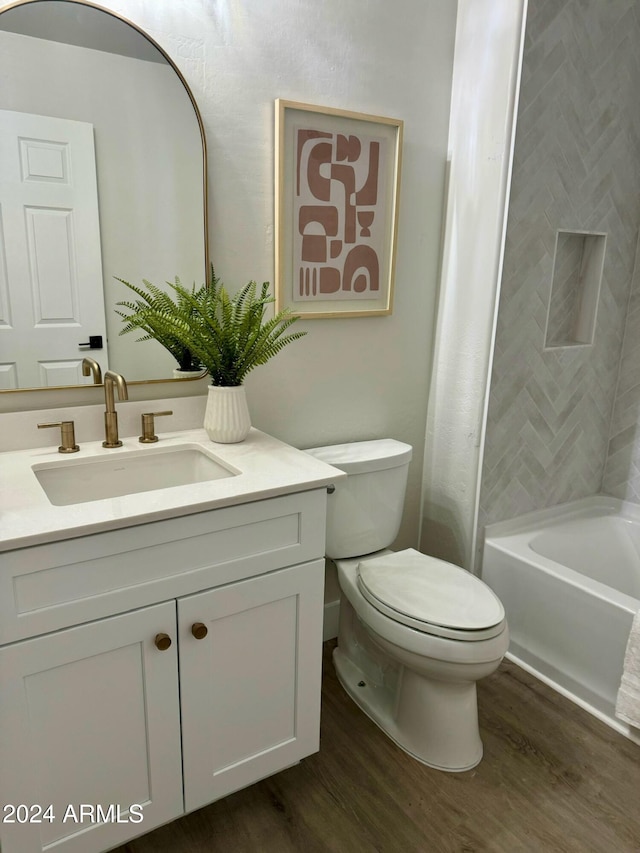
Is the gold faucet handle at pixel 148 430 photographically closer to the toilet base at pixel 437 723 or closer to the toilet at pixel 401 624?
the toilet at pixel 401 624

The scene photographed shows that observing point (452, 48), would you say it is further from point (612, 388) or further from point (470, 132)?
point (612, 388)

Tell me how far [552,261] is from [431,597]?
1.24 m

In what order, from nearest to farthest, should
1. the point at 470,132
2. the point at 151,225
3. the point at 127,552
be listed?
1. the point at 127,552
2. the point at 151,225
3. the point at 470,132

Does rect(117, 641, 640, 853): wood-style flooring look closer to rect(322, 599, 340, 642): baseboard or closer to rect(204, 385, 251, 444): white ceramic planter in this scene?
rect(322, 599, 340, 642): baseboard

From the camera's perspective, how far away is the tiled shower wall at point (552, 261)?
2.05 meters

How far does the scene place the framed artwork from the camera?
192 cm

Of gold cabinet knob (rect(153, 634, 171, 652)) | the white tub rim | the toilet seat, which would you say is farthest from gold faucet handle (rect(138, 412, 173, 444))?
the white tub rim

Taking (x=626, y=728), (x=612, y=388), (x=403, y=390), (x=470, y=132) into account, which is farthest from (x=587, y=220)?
(x=626, y=728)

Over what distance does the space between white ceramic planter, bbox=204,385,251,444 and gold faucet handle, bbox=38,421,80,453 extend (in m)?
0.34

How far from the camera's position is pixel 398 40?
2.03 meters

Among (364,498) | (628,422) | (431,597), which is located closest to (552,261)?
(628,422)

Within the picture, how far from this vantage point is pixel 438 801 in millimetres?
1692

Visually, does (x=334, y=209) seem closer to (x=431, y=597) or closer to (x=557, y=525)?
(x=431, y=597)

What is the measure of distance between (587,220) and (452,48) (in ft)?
2.45
